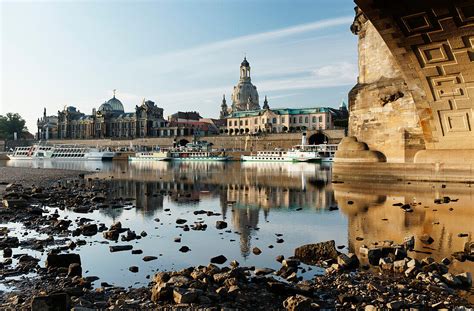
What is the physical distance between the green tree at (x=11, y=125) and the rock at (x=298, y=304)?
574 feet

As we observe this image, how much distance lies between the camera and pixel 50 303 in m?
5.62

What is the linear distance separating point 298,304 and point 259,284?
1.28 metres

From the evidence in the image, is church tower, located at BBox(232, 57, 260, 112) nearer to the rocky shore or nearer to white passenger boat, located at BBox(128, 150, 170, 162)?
white passenger boat, located at BBox(128, 150, 170, 162)

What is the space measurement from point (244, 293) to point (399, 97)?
21.4 metres

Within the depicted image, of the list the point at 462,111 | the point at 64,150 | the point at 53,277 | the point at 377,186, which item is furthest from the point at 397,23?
the point at 64,150

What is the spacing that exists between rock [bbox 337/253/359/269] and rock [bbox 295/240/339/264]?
490mm

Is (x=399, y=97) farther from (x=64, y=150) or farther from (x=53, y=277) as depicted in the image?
(x=64, y=150)

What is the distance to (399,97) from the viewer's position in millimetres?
24781

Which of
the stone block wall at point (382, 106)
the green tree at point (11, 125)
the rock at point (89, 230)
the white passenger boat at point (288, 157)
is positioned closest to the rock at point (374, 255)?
the rock at point (89, 230)

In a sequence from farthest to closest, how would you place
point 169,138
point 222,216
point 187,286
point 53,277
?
point 169,138 < point 222,216 < point 53,277 < point 187,286

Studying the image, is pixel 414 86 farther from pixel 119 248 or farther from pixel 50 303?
pixel 50 303

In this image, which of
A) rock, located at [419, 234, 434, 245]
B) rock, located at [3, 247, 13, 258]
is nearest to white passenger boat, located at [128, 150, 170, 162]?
rock, located at [3, 247, 13, 258]

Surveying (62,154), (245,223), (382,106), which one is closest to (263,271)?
(245,223)

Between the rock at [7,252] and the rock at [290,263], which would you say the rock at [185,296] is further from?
the rock at [7,252]
